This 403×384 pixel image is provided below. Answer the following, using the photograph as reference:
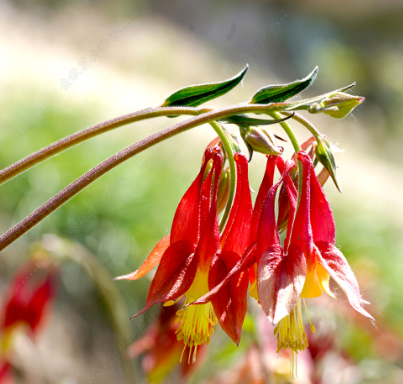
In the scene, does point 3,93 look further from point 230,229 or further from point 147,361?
Result: point 230,229

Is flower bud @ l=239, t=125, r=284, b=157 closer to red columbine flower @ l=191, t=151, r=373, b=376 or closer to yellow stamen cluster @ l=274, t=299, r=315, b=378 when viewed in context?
red columbine flower @ l=191, t=151, r=373, b=376

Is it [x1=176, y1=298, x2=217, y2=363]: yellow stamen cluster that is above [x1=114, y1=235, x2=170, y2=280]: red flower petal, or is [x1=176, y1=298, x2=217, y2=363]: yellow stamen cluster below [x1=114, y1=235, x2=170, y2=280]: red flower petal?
below

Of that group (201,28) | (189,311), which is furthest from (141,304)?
(201,28)

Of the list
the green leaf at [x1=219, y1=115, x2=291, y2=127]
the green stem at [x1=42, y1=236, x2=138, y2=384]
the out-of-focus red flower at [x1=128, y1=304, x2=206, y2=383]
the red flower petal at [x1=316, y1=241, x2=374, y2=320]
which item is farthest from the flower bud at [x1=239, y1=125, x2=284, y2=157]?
the green stem at [x1=42, y1=236, x2=138, y2=384]

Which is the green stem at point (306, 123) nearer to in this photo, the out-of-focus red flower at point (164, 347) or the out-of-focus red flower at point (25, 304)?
the out-of-focus red flower at point (164, 347)

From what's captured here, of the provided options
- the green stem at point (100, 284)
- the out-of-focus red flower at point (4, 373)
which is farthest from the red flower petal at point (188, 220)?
the out-of-focus red flower at point (4, 373)

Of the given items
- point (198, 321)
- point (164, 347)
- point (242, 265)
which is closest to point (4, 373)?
point (164, 347)
